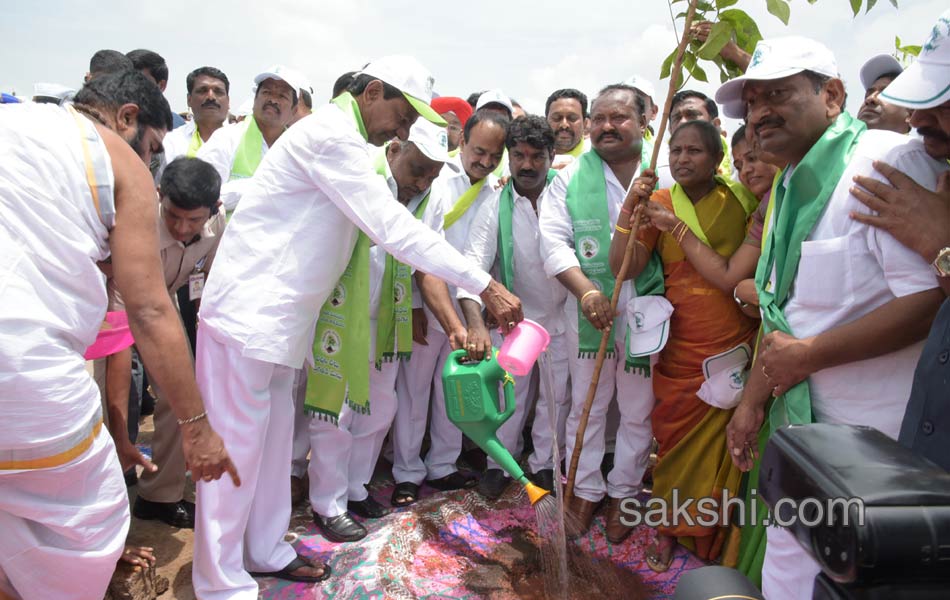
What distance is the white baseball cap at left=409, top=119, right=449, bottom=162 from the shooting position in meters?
3.24

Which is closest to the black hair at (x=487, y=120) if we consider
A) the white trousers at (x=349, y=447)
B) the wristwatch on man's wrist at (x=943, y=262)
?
the white trousers at (x=349, y=447)

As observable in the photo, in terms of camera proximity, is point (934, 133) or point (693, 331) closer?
point (934, 133)

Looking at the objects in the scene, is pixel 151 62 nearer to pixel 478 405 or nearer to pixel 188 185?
pixel 188 185

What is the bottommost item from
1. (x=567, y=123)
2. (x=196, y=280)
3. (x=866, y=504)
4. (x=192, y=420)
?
(x=192, y=420)

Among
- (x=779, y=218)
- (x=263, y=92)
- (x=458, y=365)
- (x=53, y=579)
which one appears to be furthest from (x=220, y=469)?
(x=263, y=92)

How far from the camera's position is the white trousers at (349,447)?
3305mm

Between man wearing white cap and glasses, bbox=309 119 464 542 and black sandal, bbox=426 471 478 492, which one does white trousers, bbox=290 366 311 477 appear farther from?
black sandal, bbox=426 471 478 492

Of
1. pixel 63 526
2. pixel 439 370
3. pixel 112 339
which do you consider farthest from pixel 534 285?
pixel 63 526

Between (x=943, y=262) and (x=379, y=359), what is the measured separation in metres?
2.50

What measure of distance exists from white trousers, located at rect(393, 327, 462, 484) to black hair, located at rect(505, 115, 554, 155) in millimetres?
1156

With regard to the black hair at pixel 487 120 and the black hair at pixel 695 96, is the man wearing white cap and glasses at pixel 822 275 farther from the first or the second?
the black hair at pixel 695 96

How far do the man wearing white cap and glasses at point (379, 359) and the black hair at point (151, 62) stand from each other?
10.1 ft

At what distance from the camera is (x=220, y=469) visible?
2113 millimetres

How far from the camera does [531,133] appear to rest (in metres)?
3.59
